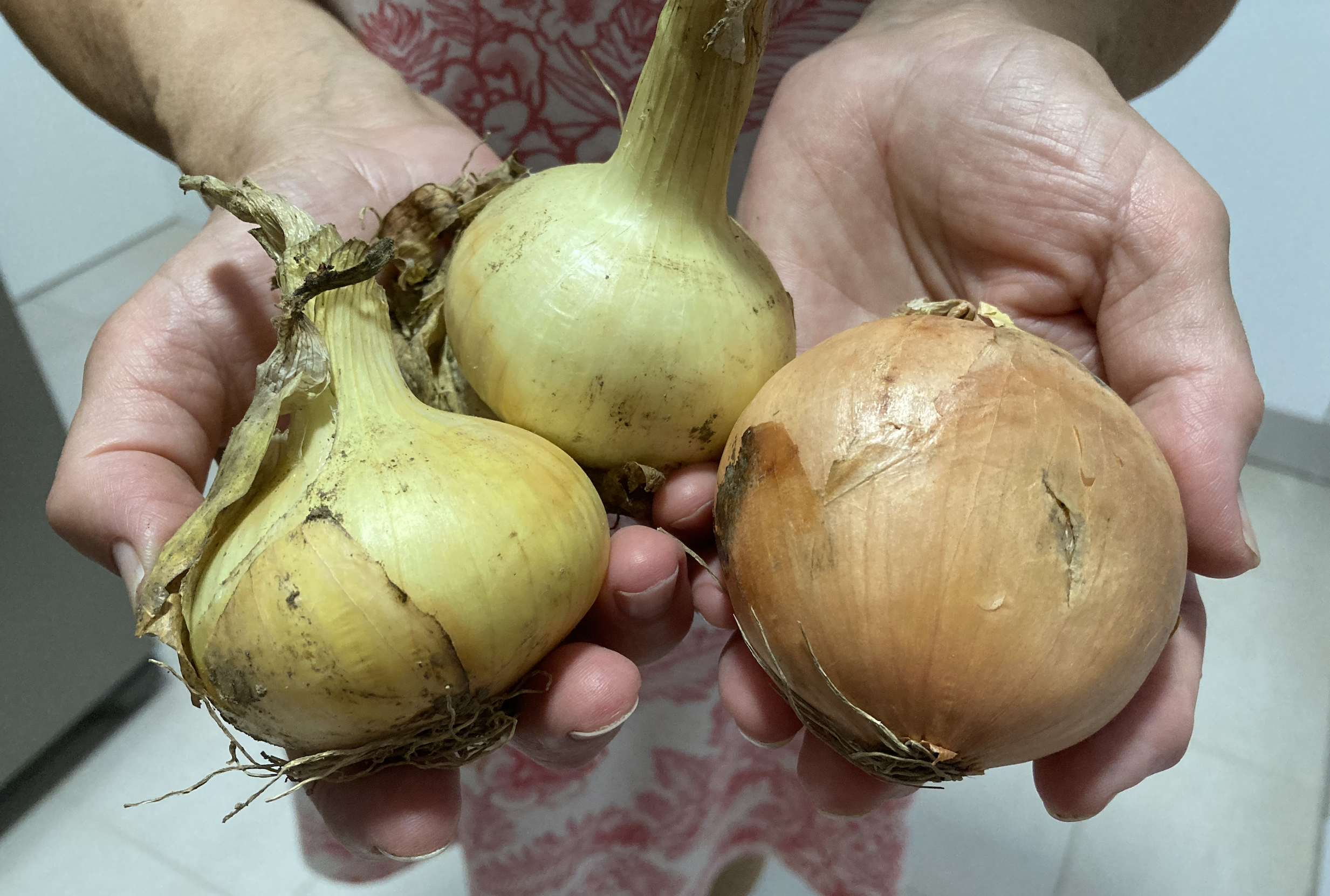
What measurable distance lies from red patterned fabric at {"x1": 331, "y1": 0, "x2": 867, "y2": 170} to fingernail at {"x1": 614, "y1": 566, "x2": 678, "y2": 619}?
22.8 inches

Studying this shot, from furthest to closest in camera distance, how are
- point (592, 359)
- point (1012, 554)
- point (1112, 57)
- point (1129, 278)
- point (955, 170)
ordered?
point (1112, 57) < point (955, 170) < point (1129, 278) < point (592, 359) < point (1012, 554)

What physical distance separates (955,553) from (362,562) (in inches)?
11.3

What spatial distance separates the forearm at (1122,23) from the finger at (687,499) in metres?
0.59

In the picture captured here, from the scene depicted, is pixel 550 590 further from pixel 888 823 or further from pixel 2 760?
pixel 2 760

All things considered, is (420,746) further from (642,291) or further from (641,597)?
(642,291)

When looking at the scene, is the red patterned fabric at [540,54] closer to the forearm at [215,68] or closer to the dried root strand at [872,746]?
the forearm at [215,68]

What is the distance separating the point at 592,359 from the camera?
542 mm

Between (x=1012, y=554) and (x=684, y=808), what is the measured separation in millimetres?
802

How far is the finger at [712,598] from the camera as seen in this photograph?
1.94ft

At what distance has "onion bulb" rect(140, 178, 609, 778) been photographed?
0.44 metres

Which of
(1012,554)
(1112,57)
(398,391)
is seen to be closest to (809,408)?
(1012,554)

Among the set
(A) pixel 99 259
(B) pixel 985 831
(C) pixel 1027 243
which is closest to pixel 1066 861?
(B) pixel 985 831

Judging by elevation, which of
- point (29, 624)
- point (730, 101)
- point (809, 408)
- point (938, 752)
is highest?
point (730, 101)

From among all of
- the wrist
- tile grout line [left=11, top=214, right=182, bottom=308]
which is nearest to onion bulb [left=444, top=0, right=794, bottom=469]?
the wrist
